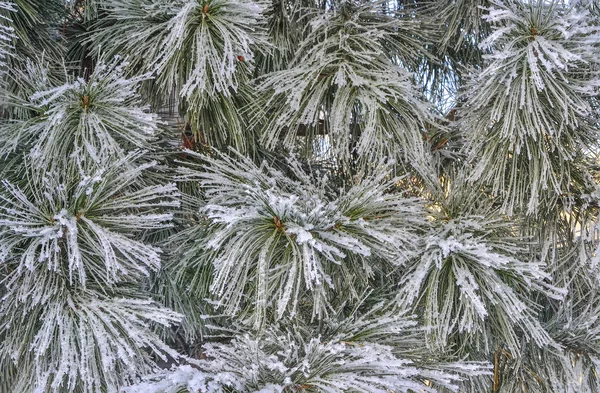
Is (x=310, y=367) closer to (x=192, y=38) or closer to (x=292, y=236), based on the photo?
(x=292, y=236)

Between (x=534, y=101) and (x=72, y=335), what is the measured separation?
2.23ft

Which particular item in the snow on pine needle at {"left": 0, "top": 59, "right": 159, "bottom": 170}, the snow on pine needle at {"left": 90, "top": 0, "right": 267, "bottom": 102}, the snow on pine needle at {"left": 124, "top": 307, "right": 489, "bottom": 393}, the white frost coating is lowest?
the snow on pine needle at {"left": 124, "top": 307, "right": 489, "bottom": 393}

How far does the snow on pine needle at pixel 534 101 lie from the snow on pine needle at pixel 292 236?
146 mm

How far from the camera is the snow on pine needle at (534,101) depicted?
652mm

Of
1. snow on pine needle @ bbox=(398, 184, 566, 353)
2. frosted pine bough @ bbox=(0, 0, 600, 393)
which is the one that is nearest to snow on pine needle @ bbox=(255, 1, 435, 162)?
frosted pine bough @ bbox=(0, 0, 600, 393)

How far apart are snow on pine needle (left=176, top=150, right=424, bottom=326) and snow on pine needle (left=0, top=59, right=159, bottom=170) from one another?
0.11 meters

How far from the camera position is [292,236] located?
0.68 m

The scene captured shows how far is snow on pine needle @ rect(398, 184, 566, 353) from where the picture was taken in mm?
700

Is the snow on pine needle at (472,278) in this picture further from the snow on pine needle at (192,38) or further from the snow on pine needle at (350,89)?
the snow on pine needle at (192,38)

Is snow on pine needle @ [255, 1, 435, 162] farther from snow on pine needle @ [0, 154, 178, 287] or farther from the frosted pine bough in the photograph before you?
snow on pine needle @ [0, 154, 178, 287]

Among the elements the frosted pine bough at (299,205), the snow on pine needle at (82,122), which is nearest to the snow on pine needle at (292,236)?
the frosted pine bough at (299,205)

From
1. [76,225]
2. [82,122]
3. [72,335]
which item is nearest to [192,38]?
[82,122]

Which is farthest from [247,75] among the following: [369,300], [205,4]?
[369,300]

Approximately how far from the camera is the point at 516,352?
789 mm
